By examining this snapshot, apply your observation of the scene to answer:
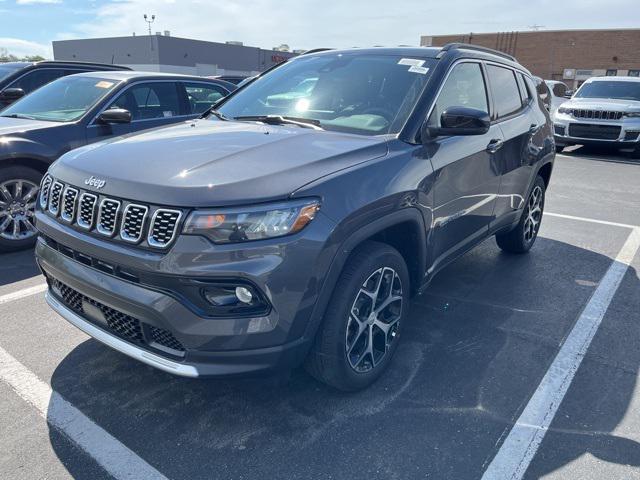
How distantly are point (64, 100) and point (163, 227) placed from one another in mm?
4407

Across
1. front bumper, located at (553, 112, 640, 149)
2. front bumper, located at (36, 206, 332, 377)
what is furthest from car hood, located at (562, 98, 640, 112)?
front bumper, located at (36, 206, 332, 377)

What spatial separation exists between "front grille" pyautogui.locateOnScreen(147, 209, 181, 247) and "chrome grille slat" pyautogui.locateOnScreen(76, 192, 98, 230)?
0.43m

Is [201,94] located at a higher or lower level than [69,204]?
higher

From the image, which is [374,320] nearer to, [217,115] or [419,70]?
[419,70]

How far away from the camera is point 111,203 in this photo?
7.86 ft

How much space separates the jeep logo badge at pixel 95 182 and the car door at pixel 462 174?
6.07 ft

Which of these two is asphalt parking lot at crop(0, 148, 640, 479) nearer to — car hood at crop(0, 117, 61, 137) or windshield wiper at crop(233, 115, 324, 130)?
windshield wiper at crop(233, 115, 324, 130)

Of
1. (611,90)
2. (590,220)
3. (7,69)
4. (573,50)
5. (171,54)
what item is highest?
(573,50)

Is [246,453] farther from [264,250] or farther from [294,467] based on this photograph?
[264,250]

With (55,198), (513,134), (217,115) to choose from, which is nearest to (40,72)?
(217,115)

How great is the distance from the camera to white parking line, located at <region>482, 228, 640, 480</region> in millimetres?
2408

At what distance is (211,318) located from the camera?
221 centimetres

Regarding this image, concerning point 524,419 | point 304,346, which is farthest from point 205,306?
point 524,419

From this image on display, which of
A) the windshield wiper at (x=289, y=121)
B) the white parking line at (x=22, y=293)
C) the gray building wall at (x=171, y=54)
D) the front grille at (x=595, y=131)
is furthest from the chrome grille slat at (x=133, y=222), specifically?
the gray building wall at (x=171, y=54)
